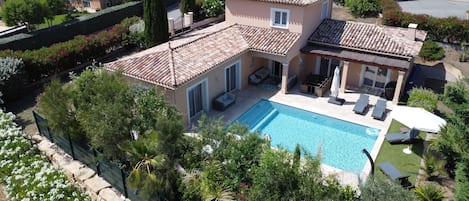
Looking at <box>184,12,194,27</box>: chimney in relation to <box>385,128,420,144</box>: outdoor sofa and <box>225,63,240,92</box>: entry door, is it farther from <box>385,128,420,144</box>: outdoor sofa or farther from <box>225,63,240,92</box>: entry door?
<box>385,128,420,144</box>: outdoor sofa

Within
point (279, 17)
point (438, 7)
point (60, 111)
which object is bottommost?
point (438, 7)

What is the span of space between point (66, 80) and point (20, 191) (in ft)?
46.7

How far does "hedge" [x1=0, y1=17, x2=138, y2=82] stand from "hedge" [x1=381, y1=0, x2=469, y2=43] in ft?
93.6

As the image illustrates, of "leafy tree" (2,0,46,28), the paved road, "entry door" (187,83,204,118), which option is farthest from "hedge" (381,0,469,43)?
"leafy tree" (2,0,46,28)

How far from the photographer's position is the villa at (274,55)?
24.2 meters

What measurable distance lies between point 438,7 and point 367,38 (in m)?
37.3

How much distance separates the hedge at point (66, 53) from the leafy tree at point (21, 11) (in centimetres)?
1106

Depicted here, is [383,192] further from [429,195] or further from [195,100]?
[195,100]

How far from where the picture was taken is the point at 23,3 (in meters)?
38.3

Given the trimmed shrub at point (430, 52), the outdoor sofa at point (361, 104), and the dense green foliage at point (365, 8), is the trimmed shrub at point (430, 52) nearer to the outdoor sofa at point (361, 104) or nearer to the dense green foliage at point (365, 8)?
the outdoor sofa at point (361, 104)

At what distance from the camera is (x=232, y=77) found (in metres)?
28.4

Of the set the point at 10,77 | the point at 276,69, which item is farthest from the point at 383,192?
the point at 10,77

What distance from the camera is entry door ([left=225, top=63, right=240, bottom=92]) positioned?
27650 mm

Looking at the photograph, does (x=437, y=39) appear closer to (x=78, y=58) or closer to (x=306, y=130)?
(x=306, y=130)
